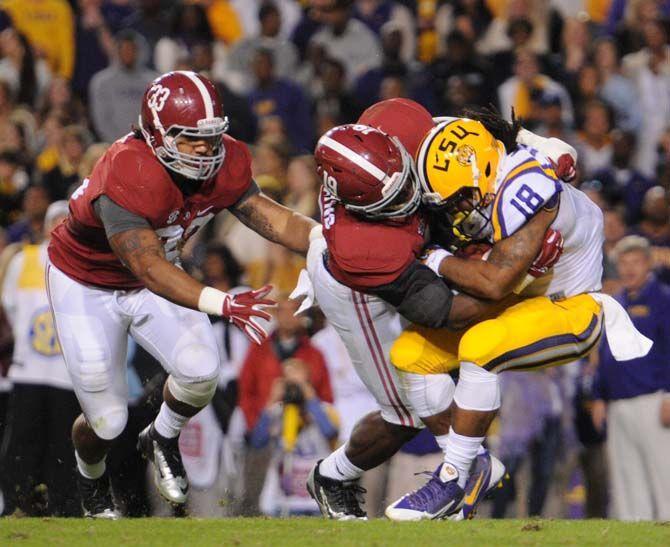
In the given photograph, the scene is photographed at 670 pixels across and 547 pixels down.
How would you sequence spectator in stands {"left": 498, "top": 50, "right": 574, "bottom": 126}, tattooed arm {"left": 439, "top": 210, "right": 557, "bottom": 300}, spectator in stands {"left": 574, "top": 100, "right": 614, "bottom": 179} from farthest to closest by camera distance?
spectator in stands {"left": 498, "top": 50, "right": 574, "bottom": 126} < spectator in stands {"left": 574, "top": 100, "right": 614, "bottom": 179} < tattooed arm {"left": 439, "top": 210, "right": 557, "bottom": 300}

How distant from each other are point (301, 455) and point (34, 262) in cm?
203

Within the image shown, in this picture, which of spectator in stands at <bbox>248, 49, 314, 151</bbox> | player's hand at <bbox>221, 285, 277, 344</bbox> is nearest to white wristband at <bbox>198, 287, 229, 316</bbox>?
player's hand at <bbox>221, 285, 277, 344</bbox>

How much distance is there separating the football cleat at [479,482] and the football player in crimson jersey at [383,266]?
0.01 metres

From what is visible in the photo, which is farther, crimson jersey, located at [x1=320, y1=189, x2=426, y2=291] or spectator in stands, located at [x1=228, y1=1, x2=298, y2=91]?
spectator in stands, located at [x1=228, y1=1, x2=298, y2=91]

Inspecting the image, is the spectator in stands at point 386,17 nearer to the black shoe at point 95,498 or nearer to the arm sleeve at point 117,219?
the black shoe at point 95,498

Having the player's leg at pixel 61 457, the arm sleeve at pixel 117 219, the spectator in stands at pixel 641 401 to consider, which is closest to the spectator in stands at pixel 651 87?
the spectator in stands at pixel 641 401

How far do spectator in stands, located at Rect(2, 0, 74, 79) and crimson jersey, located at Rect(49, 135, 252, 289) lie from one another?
6.12m

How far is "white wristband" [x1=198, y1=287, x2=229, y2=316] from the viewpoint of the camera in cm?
607

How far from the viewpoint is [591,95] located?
11781 millimetres

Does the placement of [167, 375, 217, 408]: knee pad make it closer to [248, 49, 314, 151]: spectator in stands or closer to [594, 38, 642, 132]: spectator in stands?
[248, 49, 314, 151]: spectator in stands

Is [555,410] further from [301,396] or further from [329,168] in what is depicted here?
[329,168]

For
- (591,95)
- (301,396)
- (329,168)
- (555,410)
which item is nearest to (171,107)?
(329,168)

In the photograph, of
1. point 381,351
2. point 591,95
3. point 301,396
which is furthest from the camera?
point 591,95

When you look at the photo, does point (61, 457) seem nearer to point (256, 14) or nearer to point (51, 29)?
point (51, 29)
